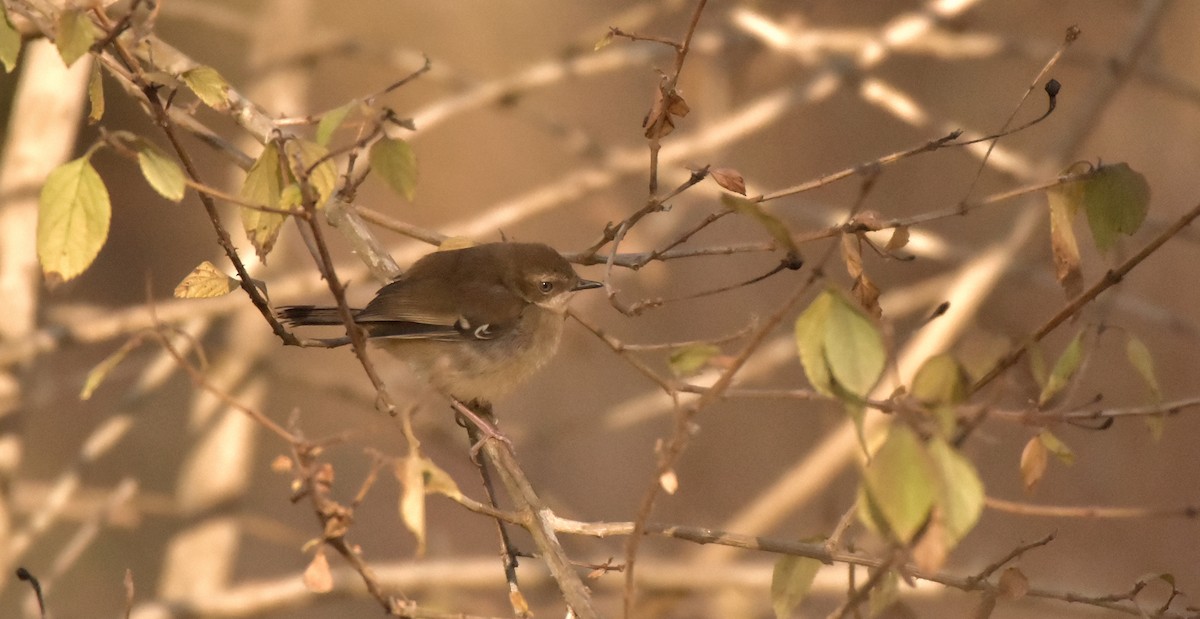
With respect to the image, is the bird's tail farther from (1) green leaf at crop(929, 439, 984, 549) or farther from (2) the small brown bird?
(1) green leaf at crop(929, 439, 984, 549)

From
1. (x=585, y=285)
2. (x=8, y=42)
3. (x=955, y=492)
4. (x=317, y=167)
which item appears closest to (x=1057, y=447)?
(x=955, y=492)

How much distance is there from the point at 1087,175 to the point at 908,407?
82cm

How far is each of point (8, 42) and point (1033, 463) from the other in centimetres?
213

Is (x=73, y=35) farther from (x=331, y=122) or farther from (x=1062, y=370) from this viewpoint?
(x=1062, y=370)

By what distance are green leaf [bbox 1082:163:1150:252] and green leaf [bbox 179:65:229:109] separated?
1.76 metres

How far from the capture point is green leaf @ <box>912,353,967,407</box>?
172cm

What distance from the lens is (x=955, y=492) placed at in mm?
1591

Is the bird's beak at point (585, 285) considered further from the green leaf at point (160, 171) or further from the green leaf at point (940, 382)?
the green leaf at point (940, 382)

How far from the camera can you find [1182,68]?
8438 mm

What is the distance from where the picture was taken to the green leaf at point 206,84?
7.79 feet

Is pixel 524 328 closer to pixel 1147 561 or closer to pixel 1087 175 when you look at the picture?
pixel 1087 175

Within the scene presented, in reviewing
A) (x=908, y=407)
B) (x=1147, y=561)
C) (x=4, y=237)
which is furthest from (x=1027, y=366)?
(x=1147, y=561)

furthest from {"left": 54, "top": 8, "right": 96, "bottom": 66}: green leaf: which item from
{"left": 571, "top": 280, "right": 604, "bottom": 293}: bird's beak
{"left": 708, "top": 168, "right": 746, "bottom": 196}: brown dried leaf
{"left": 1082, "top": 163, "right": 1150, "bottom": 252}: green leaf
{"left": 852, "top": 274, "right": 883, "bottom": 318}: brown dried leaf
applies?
{"left": 571, "top": 280, "right": 604, "bottom": 293}: bird's beak

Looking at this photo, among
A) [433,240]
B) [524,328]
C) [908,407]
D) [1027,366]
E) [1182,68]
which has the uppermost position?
[1182,68]
